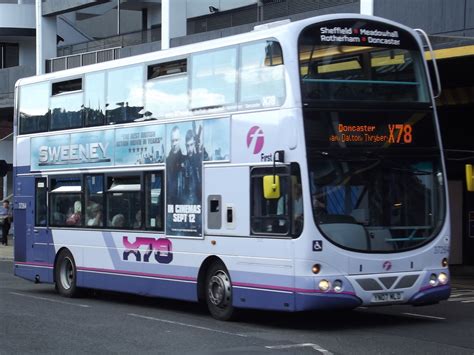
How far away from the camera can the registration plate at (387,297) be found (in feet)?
37.7

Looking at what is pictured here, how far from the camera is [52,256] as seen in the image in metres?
17.0

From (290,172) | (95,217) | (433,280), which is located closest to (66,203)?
(95,217)

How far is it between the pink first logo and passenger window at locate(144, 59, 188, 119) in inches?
68.6

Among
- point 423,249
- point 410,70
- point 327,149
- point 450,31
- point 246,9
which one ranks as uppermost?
point 246,9

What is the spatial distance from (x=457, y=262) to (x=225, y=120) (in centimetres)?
1231

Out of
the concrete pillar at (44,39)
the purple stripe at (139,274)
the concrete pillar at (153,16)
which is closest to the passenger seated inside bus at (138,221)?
the purple stripe at (139,274)

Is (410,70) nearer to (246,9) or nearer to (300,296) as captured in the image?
(300,296)

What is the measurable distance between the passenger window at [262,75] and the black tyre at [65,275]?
19.3 ft

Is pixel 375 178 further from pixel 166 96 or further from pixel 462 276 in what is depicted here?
pixel 462 276

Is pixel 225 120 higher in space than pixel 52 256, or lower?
higher

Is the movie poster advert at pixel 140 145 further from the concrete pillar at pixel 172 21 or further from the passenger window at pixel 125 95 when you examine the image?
the concrete pillar at pixel 172 21

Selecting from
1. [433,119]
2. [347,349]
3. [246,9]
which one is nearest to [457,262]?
[246,9]

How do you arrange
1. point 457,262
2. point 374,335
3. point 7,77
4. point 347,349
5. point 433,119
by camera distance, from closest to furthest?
point 347,349 → point 374,335 → point 433,119 → point 457,262 → point 7,77

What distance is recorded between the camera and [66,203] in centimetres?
1659
